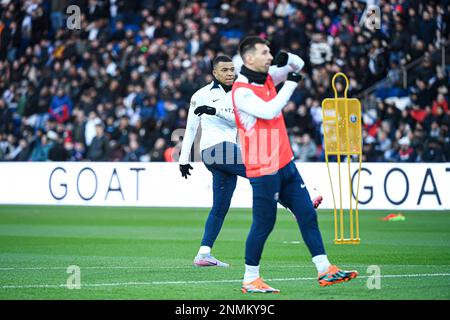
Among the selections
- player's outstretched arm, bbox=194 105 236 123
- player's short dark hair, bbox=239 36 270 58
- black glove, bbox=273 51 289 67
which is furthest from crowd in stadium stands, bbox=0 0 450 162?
player's short dark hair, bbox=239 36 270 58

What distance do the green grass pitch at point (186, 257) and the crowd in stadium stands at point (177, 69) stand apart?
4232 mm

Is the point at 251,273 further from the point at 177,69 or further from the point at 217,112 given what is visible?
the point at 177,69

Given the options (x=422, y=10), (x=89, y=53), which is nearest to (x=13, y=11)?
(x=89, y=53)

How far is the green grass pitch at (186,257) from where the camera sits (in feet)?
32.9

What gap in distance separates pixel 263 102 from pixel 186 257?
4988 millimetres

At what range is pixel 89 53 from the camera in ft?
109

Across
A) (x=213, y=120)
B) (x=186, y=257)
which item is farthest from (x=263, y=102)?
(x=186, y=257)

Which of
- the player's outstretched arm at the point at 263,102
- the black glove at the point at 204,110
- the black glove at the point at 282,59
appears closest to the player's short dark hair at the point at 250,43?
the black glove at the point at 282,59

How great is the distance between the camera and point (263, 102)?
31.7 feet

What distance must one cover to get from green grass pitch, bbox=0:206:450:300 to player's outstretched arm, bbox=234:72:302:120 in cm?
172

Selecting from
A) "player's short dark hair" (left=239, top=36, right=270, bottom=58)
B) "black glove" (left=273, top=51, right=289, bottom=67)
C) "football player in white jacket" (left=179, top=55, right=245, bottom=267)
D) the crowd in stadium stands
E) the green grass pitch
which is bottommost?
the green grass pitch

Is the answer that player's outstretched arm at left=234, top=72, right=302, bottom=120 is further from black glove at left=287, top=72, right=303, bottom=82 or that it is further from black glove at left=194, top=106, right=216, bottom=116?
black glove at left=194, top=106, right=216, bottom=116

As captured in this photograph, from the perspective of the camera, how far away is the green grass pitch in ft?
32.9

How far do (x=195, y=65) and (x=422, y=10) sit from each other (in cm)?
675
